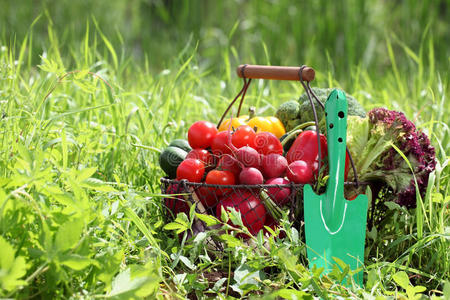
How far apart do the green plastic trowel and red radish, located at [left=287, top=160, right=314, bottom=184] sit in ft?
0.18

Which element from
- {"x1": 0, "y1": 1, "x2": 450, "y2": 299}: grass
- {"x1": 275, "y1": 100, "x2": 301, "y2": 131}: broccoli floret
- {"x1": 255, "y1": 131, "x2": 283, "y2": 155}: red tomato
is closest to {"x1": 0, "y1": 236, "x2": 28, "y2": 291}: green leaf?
{"x1": 0, "y1": 1, "x2": 450, "y2": 299}: grass

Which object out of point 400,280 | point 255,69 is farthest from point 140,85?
point 400,280

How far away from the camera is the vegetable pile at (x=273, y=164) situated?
164 cm

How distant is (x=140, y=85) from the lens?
133 inches

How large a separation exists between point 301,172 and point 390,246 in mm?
418

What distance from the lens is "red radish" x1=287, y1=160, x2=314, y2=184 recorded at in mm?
1683

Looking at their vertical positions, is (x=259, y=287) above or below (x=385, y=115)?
below

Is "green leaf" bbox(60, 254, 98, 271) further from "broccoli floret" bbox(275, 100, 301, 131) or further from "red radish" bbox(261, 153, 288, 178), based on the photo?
"broccoli floret" bbox(275, 100, 301, 131)

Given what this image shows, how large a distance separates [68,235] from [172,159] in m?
0.77

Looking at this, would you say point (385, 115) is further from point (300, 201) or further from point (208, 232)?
point (208, 232)

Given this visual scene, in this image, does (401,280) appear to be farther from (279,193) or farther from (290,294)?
(279,193)

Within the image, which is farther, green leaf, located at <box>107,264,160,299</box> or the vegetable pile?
the vegetable pile

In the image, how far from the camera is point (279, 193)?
166 centimetres

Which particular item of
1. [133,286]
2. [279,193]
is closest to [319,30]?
[279,193]
